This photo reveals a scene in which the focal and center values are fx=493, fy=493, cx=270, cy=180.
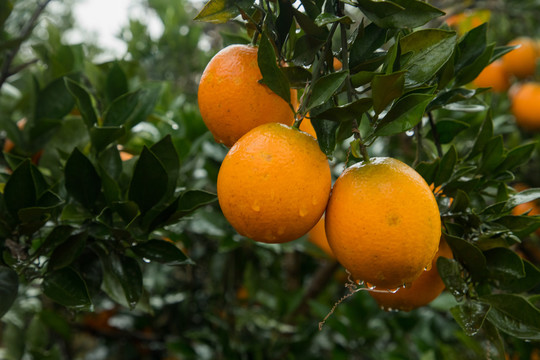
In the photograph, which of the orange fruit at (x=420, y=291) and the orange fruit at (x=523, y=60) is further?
the orange fruit at (x=523, y=60)

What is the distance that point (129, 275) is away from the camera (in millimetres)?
965

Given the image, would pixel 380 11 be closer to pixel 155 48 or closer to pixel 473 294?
pixel 473 294

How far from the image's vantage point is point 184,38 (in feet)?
7.28

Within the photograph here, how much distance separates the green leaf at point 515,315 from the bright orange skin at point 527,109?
1706mm

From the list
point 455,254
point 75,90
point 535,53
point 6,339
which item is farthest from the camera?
point 535,53

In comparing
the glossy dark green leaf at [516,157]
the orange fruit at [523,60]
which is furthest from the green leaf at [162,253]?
the orange fruit at [523,60]

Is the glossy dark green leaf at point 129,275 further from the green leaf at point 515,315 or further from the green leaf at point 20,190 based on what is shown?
the green leaf at point 515,315

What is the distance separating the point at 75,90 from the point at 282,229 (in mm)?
644

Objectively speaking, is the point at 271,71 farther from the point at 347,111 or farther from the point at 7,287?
the point at 7,287

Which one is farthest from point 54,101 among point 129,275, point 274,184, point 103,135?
point 274,184

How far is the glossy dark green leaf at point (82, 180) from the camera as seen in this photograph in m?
0.95

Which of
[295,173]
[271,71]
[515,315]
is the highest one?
→ [271,71]

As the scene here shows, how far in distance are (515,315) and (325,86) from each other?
0.54m

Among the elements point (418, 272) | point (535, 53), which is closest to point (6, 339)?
point (418, 272)
